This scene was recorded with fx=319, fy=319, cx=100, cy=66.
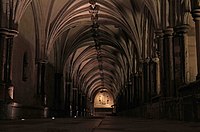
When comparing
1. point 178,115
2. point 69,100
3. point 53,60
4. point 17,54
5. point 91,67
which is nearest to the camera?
point 178,115

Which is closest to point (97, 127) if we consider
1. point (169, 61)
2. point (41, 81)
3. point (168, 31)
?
point (169, 61)

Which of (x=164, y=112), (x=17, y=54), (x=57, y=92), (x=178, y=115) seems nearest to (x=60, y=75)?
(x=57, y=92)

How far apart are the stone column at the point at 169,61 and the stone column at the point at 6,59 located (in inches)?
217

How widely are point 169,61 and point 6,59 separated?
19.4ft

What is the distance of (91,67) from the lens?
3616cm

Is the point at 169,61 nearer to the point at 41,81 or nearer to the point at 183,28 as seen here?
the point at 183,28

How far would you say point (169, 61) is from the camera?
10.4 metres

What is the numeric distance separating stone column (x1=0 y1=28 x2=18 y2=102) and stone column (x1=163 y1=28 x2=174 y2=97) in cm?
550

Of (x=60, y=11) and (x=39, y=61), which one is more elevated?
(x=60, y=11)

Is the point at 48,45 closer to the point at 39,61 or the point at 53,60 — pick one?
the point at 39,61

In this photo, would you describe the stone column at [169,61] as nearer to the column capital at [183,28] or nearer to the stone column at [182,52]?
the stone column at [182,52]

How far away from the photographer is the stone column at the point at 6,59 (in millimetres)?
11375

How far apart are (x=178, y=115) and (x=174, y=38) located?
99.6 inches

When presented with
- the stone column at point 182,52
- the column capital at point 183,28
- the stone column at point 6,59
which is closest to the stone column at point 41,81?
the stone column at point 6,59
